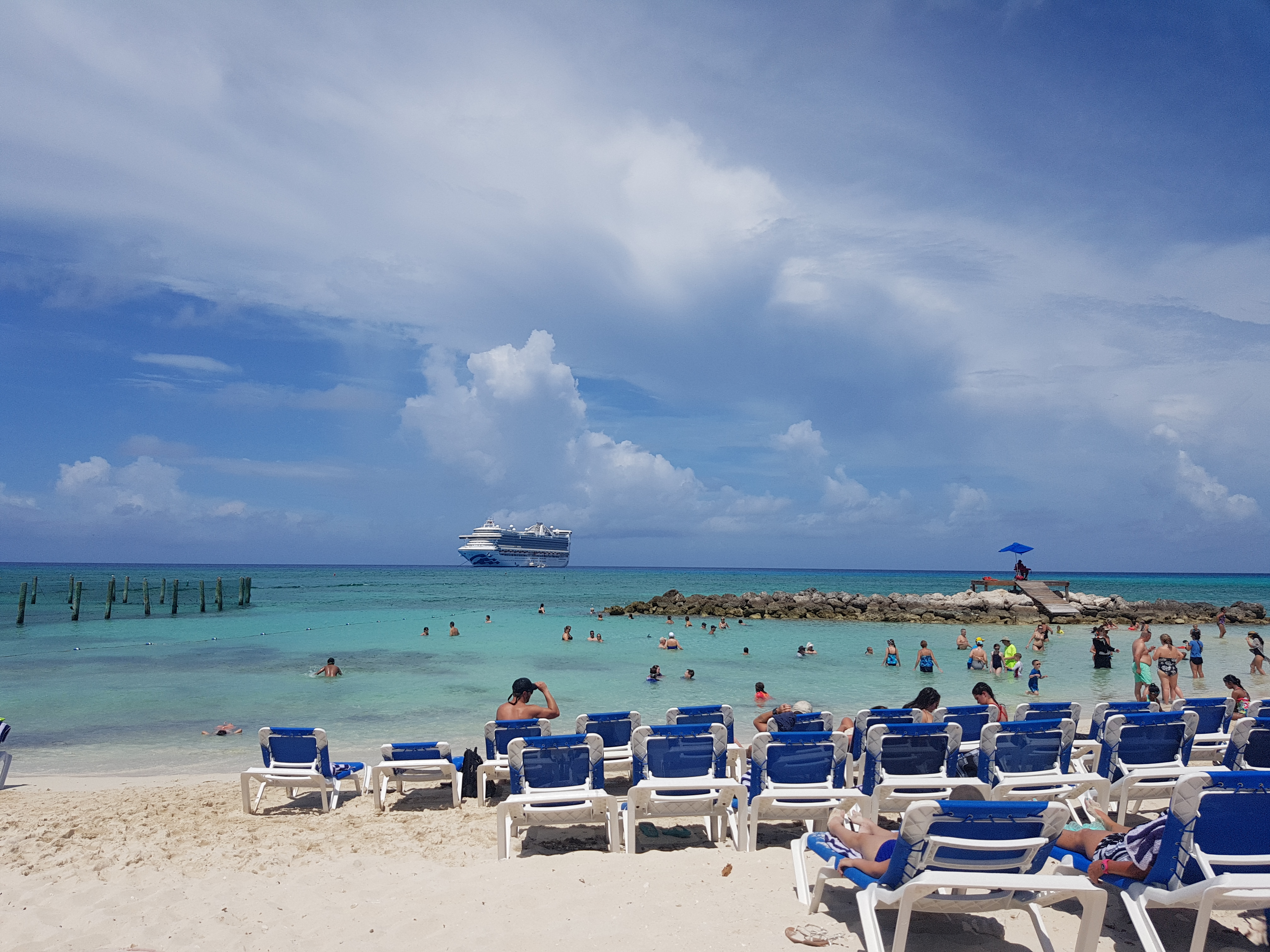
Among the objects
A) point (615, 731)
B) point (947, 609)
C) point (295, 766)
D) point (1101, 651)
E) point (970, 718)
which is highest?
point (970, 718)

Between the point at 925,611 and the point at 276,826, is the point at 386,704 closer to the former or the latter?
the point at 276,826

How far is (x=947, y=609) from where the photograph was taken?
3934 cm

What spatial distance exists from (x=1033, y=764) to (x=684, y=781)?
279cm

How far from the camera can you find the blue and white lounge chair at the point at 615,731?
23.9 feet

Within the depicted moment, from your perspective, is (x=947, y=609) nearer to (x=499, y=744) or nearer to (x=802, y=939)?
(x=499, y=744)

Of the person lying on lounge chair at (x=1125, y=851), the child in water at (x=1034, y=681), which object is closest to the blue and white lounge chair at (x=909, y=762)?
the person lying on lounge chair at (x=1125, y=851)

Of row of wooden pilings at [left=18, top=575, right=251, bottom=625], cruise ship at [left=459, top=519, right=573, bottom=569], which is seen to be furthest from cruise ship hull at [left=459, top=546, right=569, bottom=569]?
row of wooden pilings at [left=18, top=575, right=251, bottom=625]

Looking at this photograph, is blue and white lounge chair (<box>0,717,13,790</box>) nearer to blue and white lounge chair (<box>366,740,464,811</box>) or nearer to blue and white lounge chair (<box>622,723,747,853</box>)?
Answer: blue and white lounge chair (<box>366,740,464,811</box>)

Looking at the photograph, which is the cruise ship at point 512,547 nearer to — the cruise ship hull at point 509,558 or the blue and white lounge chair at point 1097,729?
the cruise ship hull at point 509,558

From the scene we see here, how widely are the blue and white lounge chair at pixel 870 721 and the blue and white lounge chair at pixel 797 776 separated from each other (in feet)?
2.82

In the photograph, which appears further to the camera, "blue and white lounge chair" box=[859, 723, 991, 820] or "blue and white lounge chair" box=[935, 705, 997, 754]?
"blue and white lounge chair" box=[935, 705, 997, 754]

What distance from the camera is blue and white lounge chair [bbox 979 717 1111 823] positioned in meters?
5.74

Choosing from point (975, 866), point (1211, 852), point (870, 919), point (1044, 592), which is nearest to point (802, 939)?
point (870, 919)

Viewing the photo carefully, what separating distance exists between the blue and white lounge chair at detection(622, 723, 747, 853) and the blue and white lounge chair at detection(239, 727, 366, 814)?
3.63m
